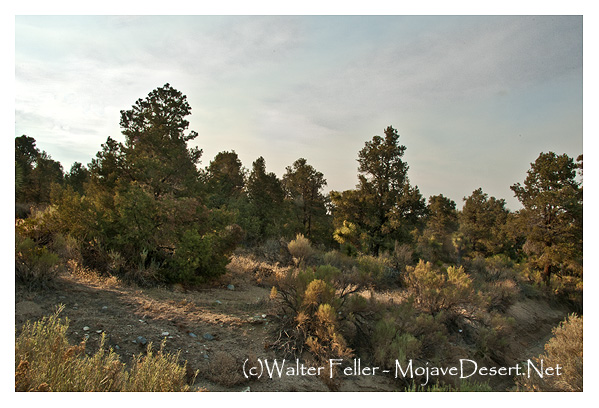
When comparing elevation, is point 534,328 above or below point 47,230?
below

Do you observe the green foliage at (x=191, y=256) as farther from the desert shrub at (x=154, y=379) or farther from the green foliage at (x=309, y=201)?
the green foliage at (x=309, y=201)

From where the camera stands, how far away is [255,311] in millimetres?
7473

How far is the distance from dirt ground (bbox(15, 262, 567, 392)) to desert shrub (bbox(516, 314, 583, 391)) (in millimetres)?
587

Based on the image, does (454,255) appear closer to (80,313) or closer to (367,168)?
(367,168)

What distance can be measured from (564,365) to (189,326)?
5.88 metres

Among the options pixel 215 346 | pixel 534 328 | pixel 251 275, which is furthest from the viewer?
pixel 251 275

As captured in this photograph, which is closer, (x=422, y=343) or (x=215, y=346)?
(x=215, y=346)

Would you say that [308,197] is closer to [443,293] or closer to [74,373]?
[443,293]

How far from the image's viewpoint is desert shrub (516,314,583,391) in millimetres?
4070

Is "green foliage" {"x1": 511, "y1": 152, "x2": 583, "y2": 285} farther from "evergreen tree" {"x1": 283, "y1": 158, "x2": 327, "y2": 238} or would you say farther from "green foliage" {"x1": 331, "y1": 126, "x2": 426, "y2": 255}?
"evergreen tree" {"x1": 283, "y1": 158, "x2": 327, "y2": 238}

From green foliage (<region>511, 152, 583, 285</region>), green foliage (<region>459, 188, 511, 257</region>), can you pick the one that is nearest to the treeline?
green foliage (<region>511, 152, 583, 285</region>)

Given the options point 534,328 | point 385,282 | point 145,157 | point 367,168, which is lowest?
point 534,328

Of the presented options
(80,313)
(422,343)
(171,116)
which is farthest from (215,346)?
(171,116)

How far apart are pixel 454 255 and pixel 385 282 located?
16.0 metres
